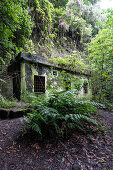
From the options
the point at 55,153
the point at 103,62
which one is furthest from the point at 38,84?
the point at 55,153

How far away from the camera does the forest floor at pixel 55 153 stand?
1.47 meters

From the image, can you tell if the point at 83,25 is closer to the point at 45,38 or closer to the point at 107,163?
the point at 45,38

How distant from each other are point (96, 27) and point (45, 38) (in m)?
11.2

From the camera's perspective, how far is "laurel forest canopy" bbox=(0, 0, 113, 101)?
499 centimetres

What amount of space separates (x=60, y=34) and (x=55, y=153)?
539 inches

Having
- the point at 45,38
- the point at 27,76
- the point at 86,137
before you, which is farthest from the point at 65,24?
the point at 86,137

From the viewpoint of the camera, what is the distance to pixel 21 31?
640cm

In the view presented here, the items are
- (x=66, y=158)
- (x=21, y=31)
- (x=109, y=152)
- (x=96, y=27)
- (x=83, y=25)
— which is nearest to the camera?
(x=66, y=158)

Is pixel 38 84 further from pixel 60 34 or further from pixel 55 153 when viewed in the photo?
pixel 60 34

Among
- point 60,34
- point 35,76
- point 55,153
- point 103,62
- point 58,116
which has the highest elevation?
point 60,34

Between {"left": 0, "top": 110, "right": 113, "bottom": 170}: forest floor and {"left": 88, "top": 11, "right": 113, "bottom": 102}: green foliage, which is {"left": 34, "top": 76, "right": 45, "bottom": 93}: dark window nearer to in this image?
{"left": 88, "top": 11, "right": 113, "bottom": 102}: green foliage

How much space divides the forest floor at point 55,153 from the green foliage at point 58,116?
0.66 ft

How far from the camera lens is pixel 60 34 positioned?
12625mm

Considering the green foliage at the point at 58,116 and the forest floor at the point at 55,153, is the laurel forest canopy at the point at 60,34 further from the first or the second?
the forest floor at the point at 55,153
